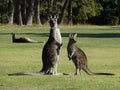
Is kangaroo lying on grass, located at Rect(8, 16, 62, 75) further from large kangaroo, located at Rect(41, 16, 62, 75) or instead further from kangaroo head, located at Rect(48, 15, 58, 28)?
kangaroo head, located at Rect(48, 15, 58, 28)

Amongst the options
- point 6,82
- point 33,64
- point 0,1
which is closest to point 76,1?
point 0,1

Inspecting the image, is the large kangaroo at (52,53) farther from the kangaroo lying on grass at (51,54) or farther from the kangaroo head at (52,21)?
the kangaroo head at (52,21)

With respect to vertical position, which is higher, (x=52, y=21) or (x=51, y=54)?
(x=52, y=21)

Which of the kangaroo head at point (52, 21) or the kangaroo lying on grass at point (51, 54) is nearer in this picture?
the kangaroo lying on grass at point (51, 54)

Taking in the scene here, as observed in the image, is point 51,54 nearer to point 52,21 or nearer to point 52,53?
point 52,53

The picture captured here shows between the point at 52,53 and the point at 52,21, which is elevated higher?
the point at 52,21

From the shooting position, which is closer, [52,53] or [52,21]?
[52,53]

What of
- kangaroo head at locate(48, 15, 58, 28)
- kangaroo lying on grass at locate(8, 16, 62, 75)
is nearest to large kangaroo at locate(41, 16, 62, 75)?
kangaroo lying on grass at locate(8, 16, 62, 75)

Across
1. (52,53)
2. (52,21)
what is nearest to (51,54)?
(52,53)

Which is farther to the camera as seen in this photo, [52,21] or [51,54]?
[52,21]

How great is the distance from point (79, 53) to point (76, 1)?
69610 mm

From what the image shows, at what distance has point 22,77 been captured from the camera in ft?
41.7

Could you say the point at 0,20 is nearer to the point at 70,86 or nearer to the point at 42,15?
the point at 42,15

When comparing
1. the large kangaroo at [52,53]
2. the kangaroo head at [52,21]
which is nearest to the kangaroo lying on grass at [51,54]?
the large kangaroo at [52,53]
